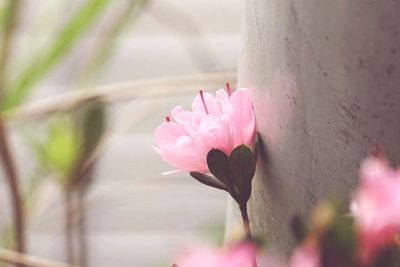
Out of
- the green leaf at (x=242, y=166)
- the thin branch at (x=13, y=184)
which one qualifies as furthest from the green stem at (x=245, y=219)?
the thin branch at (x=13, y=184)

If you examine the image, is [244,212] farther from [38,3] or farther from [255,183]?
[38,3]

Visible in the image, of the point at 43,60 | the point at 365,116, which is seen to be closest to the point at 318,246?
the point at 365,116

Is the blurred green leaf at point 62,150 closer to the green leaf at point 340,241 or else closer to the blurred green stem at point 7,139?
the blurred green stem at point 7,139

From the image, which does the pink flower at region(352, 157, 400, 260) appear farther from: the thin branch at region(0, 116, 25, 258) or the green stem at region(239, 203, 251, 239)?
the thin branch at region(0, 116, 25, 258)

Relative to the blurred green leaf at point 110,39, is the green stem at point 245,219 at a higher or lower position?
higher

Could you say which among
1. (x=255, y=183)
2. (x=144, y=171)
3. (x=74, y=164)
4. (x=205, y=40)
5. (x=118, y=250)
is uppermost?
(x=255, y=183)

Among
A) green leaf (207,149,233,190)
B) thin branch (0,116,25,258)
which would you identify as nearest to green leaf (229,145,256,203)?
green leaf (207,149,233,190)

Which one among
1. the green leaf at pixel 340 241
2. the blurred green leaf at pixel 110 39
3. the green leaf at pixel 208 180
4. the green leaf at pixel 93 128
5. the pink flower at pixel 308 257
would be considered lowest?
the green leaf at pixel 93 128
